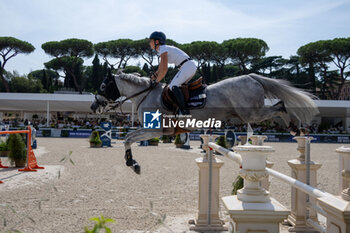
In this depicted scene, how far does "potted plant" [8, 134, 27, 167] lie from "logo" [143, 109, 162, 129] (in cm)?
696

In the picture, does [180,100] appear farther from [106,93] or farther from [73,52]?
[73,52]

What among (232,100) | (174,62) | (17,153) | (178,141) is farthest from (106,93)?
(178,141)

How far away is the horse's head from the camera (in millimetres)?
3668

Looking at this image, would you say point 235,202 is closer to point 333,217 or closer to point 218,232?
point 333,217

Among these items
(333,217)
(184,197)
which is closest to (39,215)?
(184,197)

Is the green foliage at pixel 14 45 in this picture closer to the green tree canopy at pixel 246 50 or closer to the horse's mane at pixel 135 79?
the green tree canopy at pixel 246 50

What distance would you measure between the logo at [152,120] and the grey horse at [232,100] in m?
0.05

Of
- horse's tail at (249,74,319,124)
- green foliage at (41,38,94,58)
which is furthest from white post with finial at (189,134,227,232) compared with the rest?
green foliage at (41,38,94,58)

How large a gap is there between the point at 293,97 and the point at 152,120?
1.53 metres

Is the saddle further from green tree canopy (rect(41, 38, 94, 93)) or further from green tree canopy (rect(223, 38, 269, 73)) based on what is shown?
green tree canopy (rect(41, 38, 94, 93))

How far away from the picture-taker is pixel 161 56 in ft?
10.8

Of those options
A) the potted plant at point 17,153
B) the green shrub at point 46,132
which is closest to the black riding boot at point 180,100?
the potted plant at point 17,153

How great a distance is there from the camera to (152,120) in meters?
3.25

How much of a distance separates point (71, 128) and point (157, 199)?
20.6m
